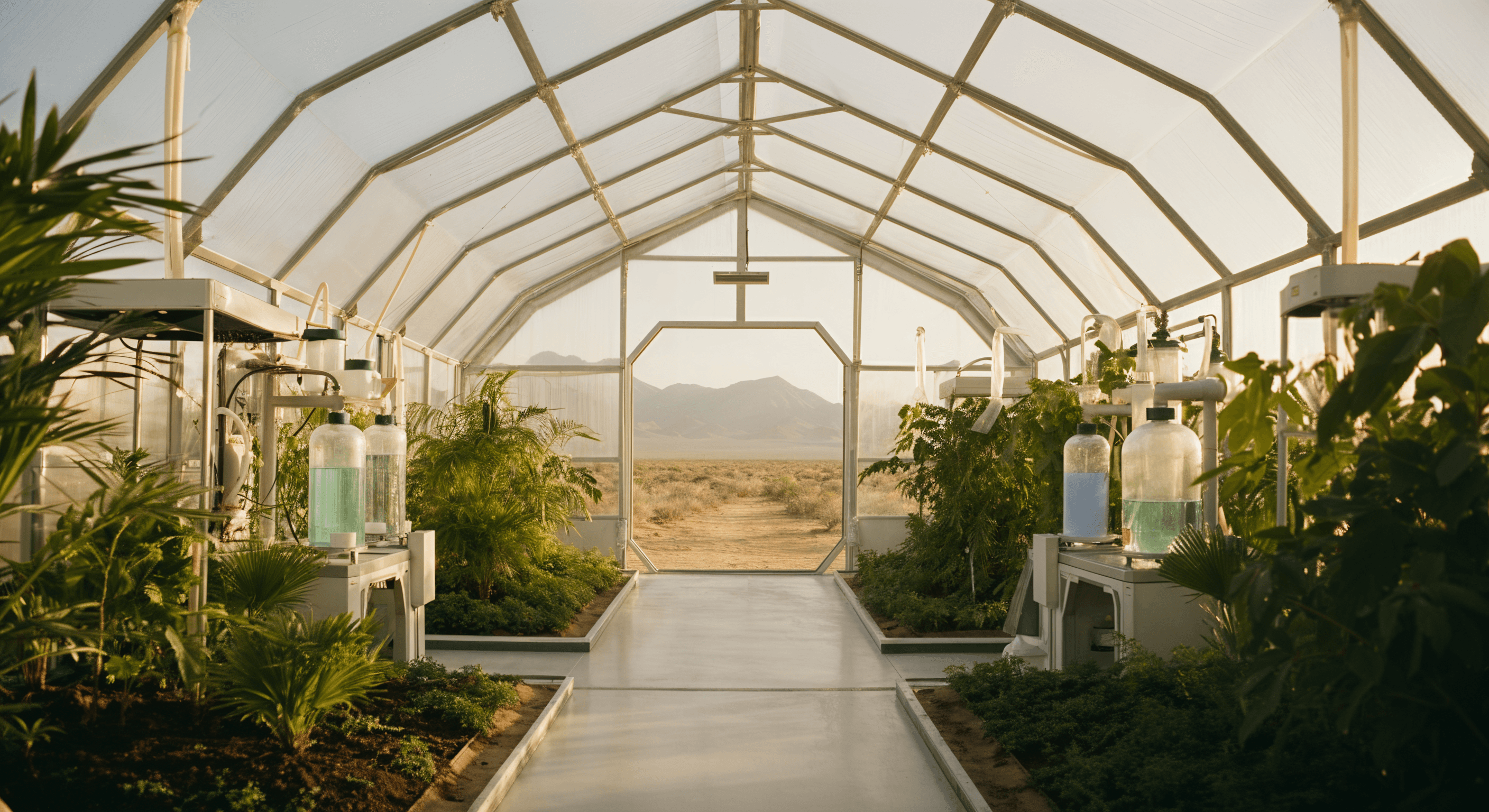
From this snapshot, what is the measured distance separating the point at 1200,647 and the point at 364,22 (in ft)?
16.1

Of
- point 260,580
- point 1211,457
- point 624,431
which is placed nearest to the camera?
point 260,580

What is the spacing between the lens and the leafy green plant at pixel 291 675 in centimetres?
286

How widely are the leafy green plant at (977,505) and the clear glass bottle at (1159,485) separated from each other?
53.4 inches

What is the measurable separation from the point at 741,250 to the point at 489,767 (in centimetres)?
839

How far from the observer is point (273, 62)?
4.80 metres

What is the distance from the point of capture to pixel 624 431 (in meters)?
10.9

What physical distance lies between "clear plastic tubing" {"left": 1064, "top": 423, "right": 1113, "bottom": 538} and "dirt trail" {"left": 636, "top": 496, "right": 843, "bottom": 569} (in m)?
15.7

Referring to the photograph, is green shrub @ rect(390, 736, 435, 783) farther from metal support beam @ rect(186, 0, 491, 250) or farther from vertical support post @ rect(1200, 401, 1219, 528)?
metal support beam @ rect(186, 0, 491, 250)

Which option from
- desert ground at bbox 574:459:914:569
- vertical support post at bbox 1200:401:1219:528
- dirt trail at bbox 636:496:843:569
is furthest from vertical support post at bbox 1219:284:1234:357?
dirt trail at bbox 636:496:843:569

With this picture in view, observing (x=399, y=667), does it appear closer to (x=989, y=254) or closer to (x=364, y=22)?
(x=364, y=22)

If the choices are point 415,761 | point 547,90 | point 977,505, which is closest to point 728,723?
point 415,761

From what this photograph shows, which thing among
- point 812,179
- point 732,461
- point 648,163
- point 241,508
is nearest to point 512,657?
point 241,508

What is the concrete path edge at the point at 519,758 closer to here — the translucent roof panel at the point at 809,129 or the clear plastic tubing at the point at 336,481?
the clear plastic tubing at the point at 336,481

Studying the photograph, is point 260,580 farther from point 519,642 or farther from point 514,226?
point 514,226
